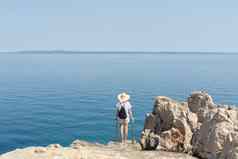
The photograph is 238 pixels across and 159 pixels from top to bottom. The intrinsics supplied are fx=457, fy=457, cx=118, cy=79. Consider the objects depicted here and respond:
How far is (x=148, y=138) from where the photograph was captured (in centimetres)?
2658

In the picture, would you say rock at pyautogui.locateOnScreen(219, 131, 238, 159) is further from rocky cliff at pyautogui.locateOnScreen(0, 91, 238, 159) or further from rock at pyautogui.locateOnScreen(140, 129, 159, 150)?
rock at pyautogui.locateOnScreen(140, 129, 159, 150)

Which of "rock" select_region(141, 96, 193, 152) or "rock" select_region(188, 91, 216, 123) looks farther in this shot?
"rock" select_region(188, 91, 216, 123)

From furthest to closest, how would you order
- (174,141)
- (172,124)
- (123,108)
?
1. (123,108)
2. (172,124)
3. (174,141)

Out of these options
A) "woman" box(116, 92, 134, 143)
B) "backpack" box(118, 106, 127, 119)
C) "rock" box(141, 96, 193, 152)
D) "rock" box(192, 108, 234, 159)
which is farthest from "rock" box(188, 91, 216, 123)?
"rock" box(192, 108, 234, 159)

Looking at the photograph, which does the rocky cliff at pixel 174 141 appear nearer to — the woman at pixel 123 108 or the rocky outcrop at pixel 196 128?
the rocky outcrop at pixel 196 128

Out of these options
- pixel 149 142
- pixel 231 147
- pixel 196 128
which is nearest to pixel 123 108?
pixel 149 142

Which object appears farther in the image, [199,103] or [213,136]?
[199,103]

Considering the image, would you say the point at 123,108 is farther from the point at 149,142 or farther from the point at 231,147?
the point at 231,147

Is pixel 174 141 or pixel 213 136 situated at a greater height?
pixel 213 136

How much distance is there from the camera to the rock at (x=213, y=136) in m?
23.0

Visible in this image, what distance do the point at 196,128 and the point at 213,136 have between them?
3912 mm

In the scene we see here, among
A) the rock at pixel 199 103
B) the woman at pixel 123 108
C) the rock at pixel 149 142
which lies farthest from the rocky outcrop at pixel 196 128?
the woman at pixel 123 108

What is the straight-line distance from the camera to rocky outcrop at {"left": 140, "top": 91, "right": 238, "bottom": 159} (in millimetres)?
22875

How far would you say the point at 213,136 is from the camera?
2327 centimetres
